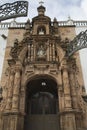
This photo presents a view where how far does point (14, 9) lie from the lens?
8477mm

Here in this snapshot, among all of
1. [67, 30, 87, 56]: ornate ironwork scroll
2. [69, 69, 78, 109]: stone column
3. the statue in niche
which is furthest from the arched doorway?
[67, 30, 87, 56]: ornate ironwork scroll

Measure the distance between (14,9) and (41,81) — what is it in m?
7.04

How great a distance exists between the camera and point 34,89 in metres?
15.2

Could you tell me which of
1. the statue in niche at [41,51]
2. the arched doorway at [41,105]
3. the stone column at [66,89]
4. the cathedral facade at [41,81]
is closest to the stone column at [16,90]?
the cathedral facade at [41,81]

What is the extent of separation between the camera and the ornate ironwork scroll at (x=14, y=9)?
325 inches

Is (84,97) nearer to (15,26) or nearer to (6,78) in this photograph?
(6,78)

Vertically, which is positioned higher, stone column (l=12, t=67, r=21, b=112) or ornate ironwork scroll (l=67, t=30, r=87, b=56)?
ornate ironwork scroll (l=67, t=30, r=87, b=56)

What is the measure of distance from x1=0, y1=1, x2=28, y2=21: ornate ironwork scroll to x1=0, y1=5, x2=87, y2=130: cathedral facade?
227 inches

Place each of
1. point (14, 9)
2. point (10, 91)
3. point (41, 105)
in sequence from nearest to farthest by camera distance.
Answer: point (14, 9)
point (10, 91)
point (41, 105)

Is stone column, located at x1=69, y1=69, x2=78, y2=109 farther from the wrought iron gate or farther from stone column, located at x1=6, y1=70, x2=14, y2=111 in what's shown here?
stone column, located at x1=6, y1=70, x2=14, y2=111

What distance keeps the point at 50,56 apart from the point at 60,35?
2.60 metres

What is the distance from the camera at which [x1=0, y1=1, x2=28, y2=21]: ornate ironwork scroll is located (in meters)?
8.26

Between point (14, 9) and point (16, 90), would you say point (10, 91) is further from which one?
point (14, 9)

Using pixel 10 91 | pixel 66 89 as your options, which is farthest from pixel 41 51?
pixel 10 91
